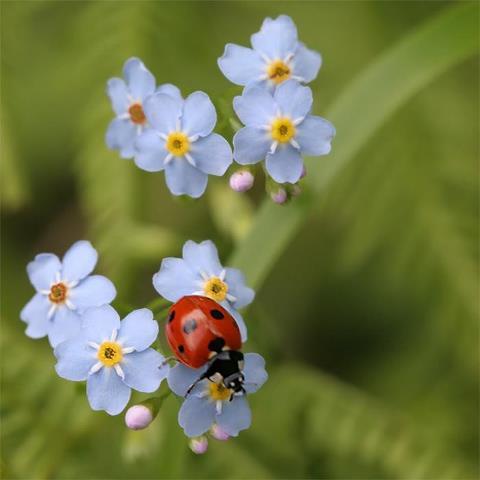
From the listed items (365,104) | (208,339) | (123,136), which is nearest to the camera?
(208,339)

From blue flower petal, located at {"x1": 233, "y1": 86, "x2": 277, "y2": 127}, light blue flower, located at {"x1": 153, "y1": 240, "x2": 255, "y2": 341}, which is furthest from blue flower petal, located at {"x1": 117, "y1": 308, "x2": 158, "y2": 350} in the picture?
blue flower petal, located at {"x1": 233, "y1": 86, "x2": 277, "y2": 127}

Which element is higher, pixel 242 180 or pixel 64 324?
pixel 242 180

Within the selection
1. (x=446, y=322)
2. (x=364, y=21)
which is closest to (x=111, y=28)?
(x=364, y=21)

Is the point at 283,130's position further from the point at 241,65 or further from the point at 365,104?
the point at 365,104

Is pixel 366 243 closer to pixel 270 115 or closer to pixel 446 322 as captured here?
pixel 446 322

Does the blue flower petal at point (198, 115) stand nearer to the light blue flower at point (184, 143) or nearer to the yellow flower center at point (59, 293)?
the light blue flower at point (184, 143)

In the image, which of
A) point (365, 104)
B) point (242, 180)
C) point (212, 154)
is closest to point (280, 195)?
point (242, 180)
